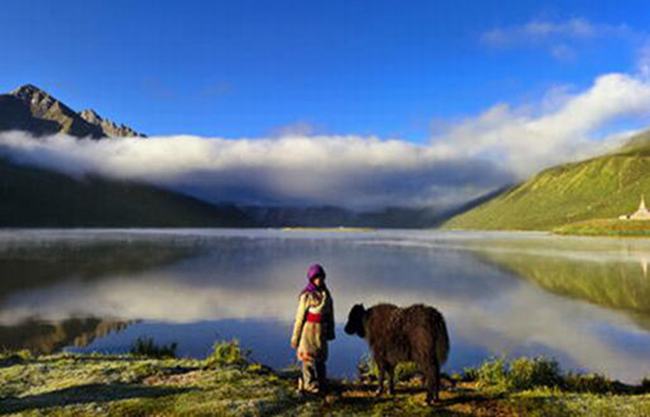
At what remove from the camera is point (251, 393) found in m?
13.4

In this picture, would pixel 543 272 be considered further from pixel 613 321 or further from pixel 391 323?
pixel 391 323

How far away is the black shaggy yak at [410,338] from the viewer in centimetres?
1248

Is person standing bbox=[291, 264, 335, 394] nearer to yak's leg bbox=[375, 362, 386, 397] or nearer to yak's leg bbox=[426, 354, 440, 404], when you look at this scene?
yak's leg bbox=[375, 362, 386, 397]

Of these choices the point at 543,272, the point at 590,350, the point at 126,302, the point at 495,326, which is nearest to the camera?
the point at 590,350

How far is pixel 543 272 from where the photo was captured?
59.1 metres

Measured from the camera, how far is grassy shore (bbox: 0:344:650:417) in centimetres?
1179

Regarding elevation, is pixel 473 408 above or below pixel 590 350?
above

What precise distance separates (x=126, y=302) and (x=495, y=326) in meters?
26.3

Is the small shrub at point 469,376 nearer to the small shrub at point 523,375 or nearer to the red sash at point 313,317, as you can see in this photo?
the small shrub at point 523,375

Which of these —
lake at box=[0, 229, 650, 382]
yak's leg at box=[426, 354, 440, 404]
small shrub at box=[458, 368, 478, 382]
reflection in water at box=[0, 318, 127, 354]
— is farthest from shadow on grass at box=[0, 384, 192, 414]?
reflection in water at box=[0, 318, 127, 354]

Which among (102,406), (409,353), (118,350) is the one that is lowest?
(118,350)

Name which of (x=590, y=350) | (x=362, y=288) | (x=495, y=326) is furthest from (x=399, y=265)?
(x=590, y=350)

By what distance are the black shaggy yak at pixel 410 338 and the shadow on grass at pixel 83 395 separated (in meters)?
5.11

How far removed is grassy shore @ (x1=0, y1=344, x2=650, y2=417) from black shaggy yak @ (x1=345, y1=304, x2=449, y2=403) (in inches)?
31.4
